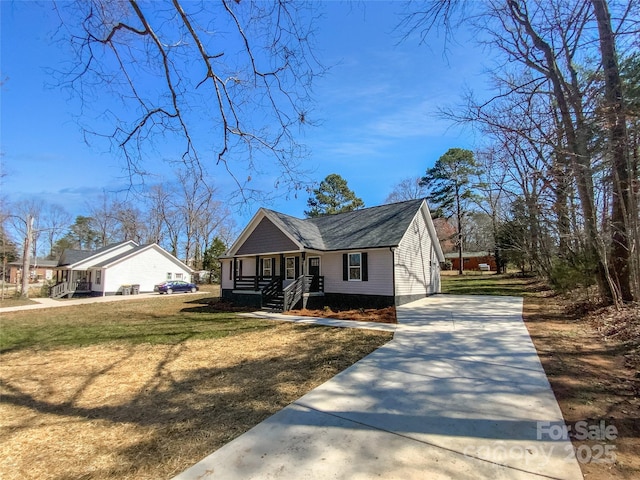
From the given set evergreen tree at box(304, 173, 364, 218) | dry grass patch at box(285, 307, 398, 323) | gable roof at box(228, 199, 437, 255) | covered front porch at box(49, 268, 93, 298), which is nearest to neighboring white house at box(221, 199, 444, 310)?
gable roof at box(228, 199, 437, 255)

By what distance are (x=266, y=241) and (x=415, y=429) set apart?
14238 mm

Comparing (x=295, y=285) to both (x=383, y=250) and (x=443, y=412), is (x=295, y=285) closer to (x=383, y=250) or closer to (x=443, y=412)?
(x=383, y=250)

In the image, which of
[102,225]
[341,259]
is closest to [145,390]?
[341,259]

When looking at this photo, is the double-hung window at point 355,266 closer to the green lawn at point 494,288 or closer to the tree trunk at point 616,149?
the green lawn at point 494,288

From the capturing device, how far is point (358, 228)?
16953 millimetres

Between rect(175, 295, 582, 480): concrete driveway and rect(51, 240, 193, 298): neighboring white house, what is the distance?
1175 inches

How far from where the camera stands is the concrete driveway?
276 cm

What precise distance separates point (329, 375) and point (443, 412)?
6.71 ft

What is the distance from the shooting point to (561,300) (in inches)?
546

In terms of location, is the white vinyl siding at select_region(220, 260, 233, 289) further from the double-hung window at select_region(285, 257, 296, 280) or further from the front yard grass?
the front yard grass

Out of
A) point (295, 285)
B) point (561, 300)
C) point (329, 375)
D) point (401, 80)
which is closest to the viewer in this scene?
point (329, 375)

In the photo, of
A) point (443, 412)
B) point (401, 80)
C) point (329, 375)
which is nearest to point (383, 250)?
point (401, 80)

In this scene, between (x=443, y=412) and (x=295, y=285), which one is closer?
(x=443, y=412)

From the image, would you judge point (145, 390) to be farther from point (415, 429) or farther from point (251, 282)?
point (251, 282)
